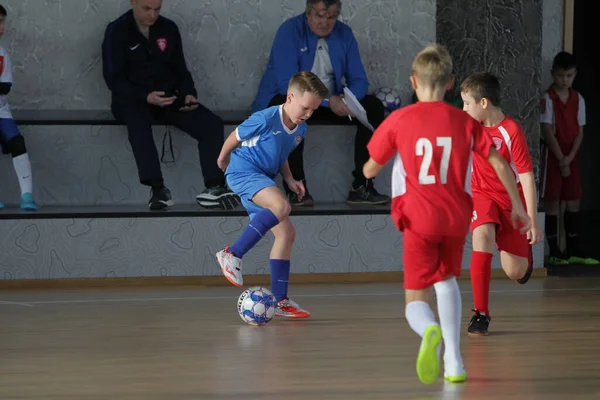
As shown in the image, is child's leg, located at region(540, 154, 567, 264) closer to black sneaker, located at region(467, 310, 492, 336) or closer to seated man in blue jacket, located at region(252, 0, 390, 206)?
seated man in blue jacket, located at region(252, 0, 390, 206)

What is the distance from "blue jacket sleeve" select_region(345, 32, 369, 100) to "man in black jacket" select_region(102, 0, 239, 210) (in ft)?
2.90

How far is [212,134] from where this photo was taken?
6.18 meters

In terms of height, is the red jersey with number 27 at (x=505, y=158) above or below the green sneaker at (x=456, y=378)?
above

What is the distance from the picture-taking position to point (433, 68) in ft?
10.6

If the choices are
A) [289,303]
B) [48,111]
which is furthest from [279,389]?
[48,111]

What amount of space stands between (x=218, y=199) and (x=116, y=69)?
104 centimetres

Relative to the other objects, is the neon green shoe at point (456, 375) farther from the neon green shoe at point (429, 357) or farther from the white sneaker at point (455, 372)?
the neon green shoe at point (429, 357)

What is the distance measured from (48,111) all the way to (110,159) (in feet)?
2.23

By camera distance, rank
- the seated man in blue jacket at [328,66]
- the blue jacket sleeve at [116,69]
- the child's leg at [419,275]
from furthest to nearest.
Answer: the seated man in blue jacket at [328,66] → the blue jacket sleeve at [116,69] → the child's leg at [419,275]

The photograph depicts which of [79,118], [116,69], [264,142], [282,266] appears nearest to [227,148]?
[264,142]

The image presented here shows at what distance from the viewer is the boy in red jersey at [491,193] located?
4125mm

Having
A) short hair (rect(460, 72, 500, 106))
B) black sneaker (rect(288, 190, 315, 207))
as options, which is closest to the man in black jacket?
black sneaker (rect(288, 190, 315, 207))

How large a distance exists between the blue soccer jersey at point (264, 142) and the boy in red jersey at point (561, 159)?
273 centimetres

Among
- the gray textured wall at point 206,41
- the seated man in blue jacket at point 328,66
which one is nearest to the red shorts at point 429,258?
the seated man in blue jacket at point 328,66
